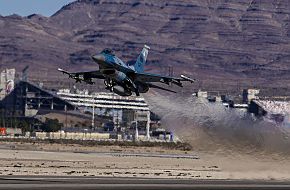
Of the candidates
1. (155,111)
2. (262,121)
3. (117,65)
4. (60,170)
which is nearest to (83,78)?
(117,65)

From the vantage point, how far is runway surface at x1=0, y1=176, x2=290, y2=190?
2675 inches

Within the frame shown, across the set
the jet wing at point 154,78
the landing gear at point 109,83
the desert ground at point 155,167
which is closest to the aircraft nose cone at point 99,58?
the landing gear at point 109,83

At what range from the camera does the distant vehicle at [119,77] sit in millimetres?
86750

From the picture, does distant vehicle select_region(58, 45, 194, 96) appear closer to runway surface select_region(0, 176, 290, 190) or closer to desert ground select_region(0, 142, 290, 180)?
desert ground select_region(0, 142, 290, 180)

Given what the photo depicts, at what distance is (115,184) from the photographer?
72125mm

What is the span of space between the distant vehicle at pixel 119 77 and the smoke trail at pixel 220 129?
9287 mm

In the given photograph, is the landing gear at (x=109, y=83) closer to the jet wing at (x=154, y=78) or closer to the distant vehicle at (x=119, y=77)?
the distant vehicle at (x=119, y=77)

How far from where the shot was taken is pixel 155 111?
7619 centimetres

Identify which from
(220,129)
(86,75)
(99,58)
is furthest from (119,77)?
(220,129)

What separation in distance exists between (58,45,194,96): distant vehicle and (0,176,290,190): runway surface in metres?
11.7

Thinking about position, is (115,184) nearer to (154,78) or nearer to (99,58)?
(99,58)

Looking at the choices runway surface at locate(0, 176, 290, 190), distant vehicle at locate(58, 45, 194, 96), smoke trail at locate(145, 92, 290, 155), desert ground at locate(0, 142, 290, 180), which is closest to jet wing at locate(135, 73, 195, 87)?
distant vehicle at locate(58, 45, 194, 96)

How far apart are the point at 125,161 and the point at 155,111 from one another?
146ft

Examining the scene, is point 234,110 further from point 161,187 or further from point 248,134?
point 161,187
